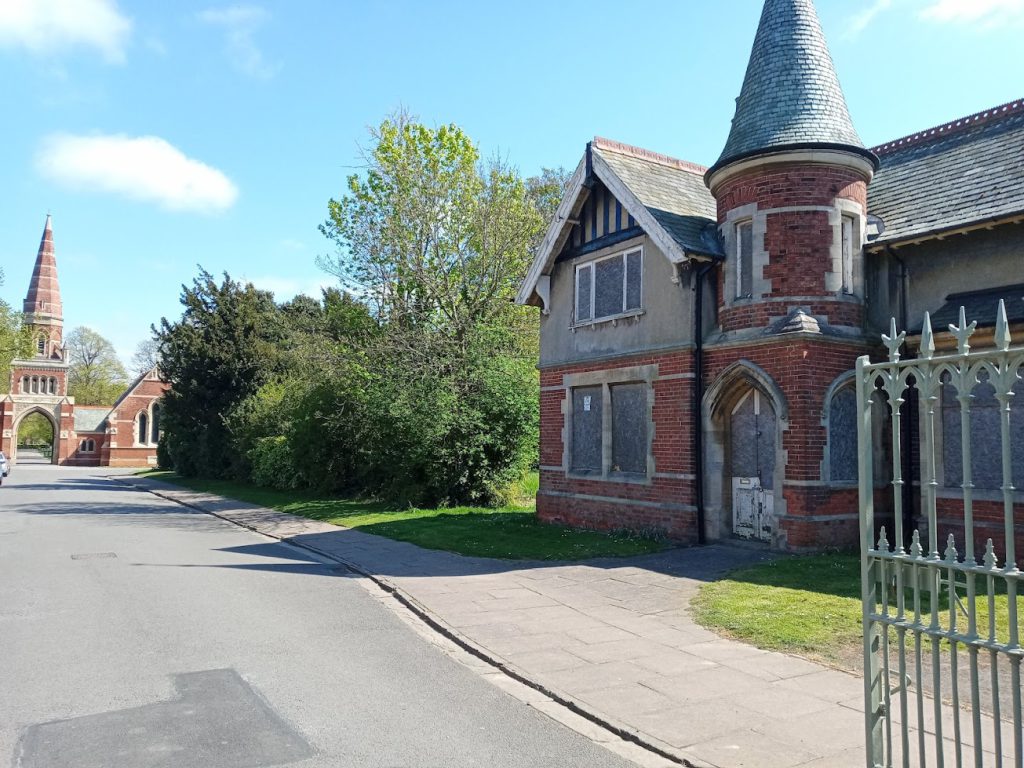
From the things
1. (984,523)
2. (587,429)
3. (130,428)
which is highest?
(130,428)

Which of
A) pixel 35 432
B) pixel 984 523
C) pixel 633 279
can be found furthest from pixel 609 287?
pixel 35 432

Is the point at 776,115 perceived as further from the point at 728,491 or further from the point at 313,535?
the point at 313,535

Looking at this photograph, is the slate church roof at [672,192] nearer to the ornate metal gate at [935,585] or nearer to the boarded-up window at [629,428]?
the boarded-up window at [629,428]

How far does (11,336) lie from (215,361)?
1492 centimetres

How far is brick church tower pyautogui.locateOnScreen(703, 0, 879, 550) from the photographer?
1280 cm

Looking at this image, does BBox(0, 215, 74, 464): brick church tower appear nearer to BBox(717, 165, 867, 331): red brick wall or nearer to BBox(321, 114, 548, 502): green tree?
BBox(321, 114, 548, 502): green tree

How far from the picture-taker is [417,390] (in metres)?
21.4

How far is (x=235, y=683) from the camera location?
6559 millimetres

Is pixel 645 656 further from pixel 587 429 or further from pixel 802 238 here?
pixel 587 429

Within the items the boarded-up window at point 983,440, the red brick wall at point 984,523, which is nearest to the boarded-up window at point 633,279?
the boarded-up window at point 983,440

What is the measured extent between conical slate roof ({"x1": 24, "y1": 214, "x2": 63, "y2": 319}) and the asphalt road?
81.9 metres

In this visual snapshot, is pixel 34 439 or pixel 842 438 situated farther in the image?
pixel 34 439

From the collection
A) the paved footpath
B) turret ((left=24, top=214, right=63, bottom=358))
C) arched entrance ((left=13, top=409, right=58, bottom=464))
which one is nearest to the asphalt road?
the paved footpath

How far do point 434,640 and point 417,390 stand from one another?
13.5 metres
